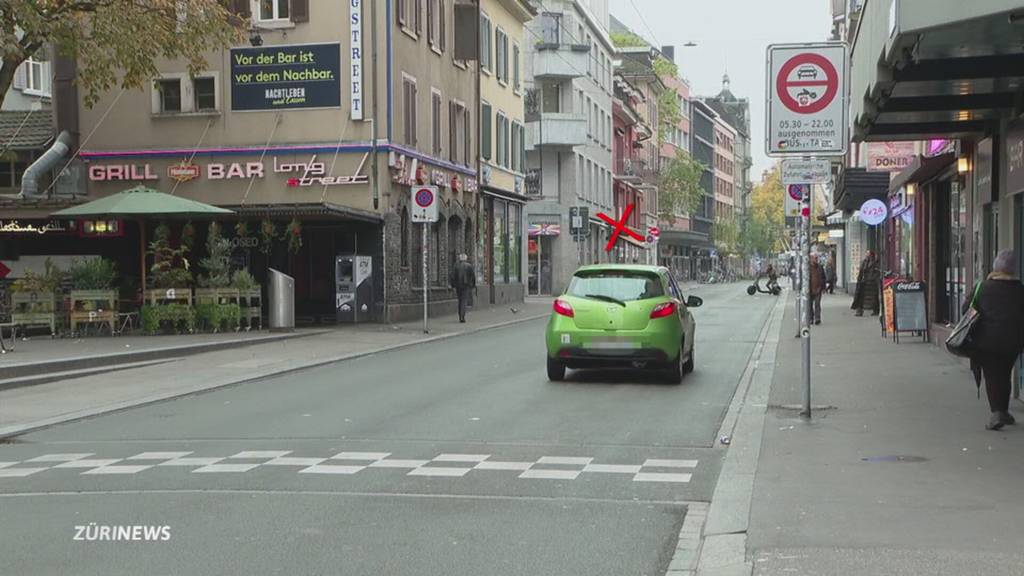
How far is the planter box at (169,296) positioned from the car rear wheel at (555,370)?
10.8m

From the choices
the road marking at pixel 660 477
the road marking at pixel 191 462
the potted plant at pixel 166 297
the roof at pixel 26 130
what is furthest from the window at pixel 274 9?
the road marking at pixel 660 477

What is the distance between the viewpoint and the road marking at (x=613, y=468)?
949 cm

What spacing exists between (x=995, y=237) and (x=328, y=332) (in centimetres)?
1476

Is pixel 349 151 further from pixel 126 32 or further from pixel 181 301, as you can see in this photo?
pixel 126 32

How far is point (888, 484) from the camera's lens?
27.5 ft

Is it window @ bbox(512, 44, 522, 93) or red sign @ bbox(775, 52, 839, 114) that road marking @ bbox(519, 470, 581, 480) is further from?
window @ bbox(512, 44, 522, 93)

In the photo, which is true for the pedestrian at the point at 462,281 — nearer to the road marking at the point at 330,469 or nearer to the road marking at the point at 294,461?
the road marking at the point at 294,461

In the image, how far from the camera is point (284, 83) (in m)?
30.2

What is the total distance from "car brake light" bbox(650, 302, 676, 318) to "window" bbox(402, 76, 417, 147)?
1700 centimetres

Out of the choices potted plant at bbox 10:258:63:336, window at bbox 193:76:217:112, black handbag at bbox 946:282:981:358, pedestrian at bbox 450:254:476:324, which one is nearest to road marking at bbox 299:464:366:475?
black handbag at bbox 946:282:981:358

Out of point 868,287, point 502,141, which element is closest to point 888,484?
point 868,287

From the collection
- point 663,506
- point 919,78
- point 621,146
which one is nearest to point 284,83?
point 919,78

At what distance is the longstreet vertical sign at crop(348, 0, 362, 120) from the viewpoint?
97.1ft

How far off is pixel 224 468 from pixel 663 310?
24.8 feet
